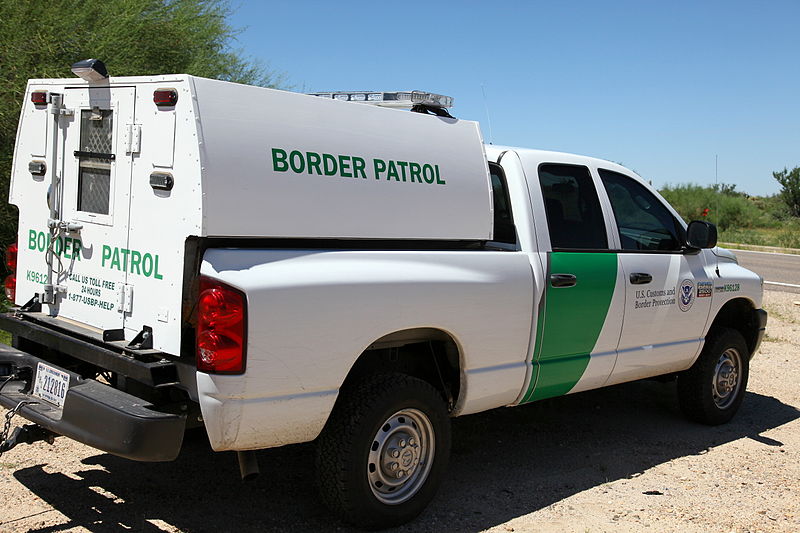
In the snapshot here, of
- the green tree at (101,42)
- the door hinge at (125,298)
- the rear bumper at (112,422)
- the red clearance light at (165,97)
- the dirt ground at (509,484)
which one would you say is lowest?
the dirt ground at (509,484)

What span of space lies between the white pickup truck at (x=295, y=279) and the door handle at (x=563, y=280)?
3cm

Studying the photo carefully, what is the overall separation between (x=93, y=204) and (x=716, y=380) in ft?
16.1

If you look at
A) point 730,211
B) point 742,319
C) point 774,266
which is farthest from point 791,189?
point 742,319

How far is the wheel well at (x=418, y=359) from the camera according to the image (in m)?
4.28

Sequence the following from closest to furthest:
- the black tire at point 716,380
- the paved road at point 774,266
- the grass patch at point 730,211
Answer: the black tire at point 716,380 < the paved road at point 774,266 < the grass patch at point 730,211

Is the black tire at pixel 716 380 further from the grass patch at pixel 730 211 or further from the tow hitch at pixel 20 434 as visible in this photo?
the grass patch at pixel 730 211

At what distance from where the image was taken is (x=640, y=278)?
554cm

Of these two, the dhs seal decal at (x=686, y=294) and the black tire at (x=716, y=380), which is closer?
the dhs seal decal at (x=686, y=294)

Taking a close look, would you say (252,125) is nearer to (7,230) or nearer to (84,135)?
(84,135)

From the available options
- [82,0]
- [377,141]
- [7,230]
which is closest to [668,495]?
[377,141]

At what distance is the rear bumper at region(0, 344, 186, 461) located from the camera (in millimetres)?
3525

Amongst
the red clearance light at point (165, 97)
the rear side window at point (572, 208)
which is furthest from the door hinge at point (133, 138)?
the rear side window at point (572, 208)


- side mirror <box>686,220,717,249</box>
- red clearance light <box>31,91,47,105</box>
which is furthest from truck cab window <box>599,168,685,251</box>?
red clearance light <box>31,91,47,105</box>

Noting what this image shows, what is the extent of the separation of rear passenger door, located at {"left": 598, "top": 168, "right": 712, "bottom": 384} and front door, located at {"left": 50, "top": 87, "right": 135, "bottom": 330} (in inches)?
127
